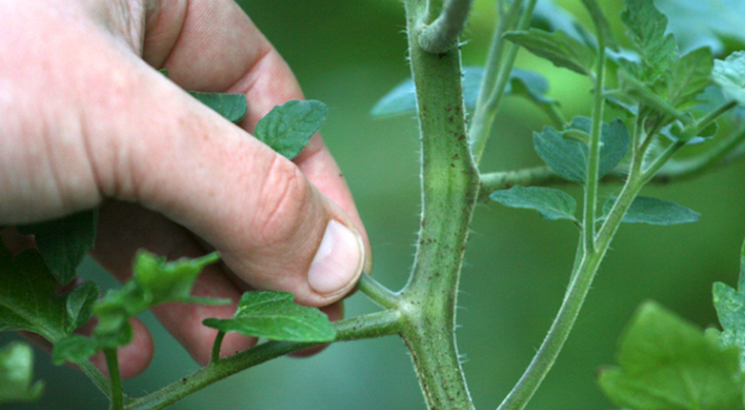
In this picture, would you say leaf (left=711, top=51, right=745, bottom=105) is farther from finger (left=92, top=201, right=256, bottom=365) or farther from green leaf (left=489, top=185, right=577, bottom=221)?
finger (left=92, top=201, right=256, bottom=365)

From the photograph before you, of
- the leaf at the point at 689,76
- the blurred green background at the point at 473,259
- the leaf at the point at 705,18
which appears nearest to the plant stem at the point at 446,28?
the leaf at the point at 689,76

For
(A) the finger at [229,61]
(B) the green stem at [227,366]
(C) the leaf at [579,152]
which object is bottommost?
(B) the green stem at [227,366]

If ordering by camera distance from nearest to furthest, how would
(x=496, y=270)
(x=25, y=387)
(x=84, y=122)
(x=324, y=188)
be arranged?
(x=25, y=387)
(x=84, y=122)
(x=324, y=188)
(x=496, y=270)

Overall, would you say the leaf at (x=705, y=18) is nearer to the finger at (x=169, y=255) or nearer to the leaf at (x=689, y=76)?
the leaf at (x=689, y=76)

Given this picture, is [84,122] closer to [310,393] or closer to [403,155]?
[310,393]

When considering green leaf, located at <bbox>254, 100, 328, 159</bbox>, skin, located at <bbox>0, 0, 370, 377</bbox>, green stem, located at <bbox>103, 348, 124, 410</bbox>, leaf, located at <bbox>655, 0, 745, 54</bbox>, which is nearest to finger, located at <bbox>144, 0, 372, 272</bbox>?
skin, located at <bbox>0, 0, 370, 377</bbox>

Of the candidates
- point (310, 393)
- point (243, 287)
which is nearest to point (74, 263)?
point (243, 287)
